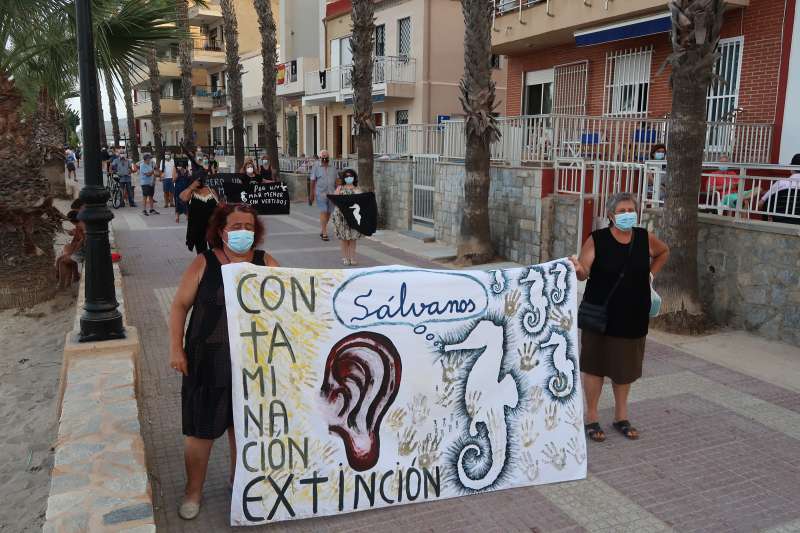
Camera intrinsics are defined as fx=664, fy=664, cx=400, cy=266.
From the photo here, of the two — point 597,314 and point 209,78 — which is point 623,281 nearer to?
point 597,314

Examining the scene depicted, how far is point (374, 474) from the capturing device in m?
3.71

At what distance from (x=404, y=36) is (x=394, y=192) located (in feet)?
31.8

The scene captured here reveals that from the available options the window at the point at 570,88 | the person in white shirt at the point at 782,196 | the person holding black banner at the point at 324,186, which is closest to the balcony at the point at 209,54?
the person holding black banner at the point at 324,186

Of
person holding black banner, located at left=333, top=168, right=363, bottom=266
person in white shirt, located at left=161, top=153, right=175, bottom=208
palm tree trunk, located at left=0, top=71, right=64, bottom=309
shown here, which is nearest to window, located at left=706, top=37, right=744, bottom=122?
person holding black banner, located at left=333, top=168, right=363, bottom=266

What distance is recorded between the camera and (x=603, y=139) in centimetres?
1135

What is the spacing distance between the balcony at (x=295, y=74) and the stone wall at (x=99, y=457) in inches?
958

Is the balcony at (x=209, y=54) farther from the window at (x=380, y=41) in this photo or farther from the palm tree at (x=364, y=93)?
the palm tree at (x=364, y=93)

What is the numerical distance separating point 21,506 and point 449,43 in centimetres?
2091

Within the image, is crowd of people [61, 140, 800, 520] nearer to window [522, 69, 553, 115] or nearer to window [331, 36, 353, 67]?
window [522, 69, 553, 115]

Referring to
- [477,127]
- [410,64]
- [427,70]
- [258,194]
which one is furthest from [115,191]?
[477,127]

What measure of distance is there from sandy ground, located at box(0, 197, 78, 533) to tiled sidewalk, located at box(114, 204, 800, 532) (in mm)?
781

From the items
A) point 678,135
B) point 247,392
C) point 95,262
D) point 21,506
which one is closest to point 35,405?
point 95,262

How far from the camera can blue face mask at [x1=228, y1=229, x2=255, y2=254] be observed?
11.9ft

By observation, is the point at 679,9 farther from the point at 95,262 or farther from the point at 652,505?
the point at 95,262
